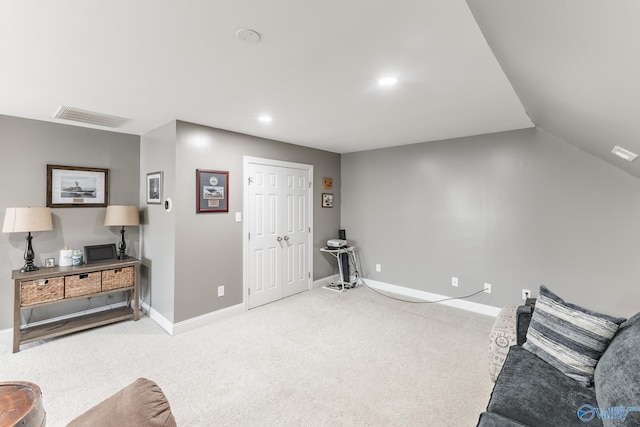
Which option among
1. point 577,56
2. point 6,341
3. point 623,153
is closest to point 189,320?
point 6,341

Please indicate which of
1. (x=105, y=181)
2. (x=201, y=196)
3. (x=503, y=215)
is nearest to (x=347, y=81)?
(x=201, y=196)

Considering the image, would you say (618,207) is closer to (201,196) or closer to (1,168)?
(201,196)

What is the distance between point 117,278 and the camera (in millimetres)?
A: 3393

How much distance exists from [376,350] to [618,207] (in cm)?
287

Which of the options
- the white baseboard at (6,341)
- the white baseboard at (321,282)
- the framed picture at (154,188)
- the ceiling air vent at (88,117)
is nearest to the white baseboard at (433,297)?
the white baseboard at (321,282)

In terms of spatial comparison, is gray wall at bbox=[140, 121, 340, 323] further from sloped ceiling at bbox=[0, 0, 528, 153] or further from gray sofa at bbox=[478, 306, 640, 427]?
gray sofa at bbox=[478, 306, 640, 427]

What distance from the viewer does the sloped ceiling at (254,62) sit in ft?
4.60

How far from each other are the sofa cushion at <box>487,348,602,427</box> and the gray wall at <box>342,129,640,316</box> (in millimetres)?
2108

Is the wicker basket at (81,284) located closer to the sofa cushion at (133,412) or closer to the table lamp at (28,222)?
the table lamp at (28,222)

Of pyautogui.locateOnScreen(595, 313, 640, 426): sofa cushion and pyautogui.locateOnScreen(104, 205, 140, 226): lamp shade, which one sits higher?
pyautogui.locateOnScreen(104, 205, 140, 226): lamp shade

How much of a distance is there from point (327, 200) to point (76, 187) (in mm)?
3472

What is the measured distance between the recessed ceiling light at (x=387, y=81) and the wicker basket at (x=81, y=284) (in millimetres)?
3532

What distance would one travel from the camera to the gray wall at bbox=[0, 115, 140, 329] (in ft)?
10.2
